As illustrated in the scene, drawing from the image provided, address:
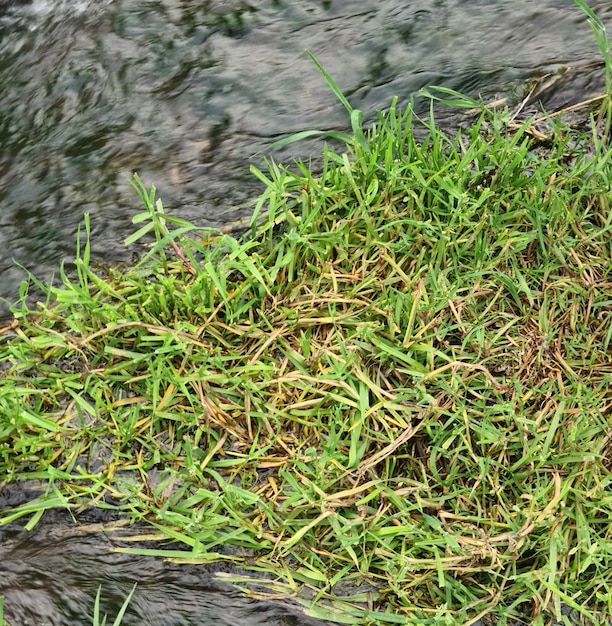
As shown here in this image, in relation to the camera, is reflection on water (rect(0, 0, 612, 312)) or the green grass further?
reflection on water (rect(0, 0, 612, 312))

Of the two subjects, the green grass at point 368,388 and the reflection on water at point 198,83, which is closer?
the green grass at point 368,388

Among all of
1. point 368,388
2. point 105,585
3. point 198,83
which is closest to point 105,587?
point 105,585

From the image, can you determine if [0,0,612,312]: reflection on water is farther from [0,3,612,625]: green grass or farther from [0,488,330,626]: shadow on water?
[0,488,330,626]: shadow on water

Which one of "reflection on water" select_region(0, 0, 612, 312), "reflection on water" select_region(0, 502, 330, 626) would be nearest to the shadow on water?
"reflection on water" select_region(0, 502, 330, 626)

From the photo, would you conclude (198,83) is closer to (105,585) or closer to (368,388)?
(368,388)

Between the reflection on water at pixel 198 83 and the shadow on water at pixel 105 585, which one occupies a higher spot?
the reflection on water at pixel 198 83

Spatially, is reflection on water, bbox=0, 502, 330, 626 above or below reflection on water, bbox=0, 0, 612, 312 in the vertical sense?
below

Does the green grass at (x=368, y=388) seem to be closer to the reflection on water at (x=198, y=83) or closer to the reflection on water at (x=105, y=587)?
the reflection on water at (x=105, y=587)

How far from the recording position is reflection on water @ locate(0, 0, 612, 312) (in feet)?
9.42

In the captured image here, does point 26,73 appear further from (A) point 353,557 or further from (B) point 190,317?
(A) point 353,557

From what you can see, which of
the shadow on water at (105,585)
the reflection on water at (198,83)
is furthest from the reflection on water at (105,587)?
the reflection on water at (198,83)

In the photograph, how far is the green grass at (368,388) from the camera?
206cm

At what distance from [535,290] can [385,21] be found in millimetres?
1713

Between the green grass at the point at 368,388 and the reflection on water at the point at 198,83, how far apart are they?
1.28 feet
